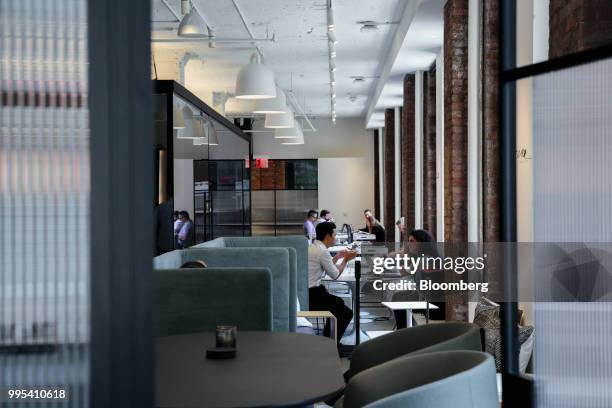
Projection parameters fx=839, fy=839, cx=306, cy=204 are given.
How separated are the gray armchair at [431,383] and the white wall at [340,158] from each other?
62.4 ft

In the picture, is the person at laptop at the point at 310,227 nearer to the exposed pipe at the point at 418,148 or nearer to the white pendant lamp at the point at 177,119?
the exposed pipe at the point at 418,148

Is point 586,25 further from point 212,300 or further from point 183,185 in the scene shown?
point 183,185

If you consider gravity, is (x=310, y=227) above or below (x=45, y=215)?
below

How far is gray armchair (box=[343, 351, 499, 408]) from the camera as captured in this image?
2275 millimetres

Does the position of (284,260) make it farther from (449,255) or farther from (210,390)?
(210,390)

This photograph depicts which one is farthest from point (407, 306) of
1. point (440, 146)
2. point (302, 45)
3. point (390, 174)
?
point (390, 174)

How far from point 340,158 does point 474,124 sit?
48.2ft

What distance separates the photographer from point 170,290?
183 inches

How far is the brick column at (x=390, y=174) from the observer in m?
18.3

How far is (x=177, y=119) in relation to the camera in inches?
257

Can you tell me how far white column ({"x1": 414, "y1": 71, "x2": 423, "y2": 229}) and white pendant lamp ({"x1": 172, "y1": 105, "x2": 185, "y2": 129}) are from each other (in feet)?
22.4

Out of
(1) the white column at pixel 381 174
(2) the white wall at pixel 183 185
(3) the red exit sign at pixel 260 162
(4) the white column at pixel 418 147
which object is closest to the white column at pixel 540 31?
(2) the white wall at pixel 183 185

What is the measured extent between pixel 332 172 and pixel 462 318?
543 inches

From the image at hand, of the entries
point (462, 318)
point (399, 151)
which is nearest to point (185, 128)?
point (462, 318)
